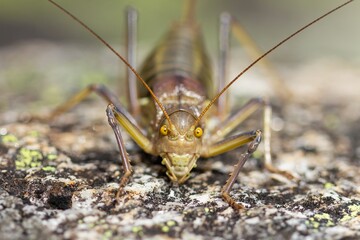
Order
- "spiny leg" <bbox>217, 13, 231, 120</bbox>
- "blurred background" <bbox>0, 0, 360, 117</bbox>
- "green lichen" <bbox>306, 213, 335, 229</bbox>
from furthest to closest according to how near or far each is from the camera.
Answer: "blurred background" <bbox>0, 0, 360, 117</bbox> → "spiny leg" <bbox>217, 13, 231, 120</bbox> → "green lichen" <bbox>306, 213, 335, 229</bbox>

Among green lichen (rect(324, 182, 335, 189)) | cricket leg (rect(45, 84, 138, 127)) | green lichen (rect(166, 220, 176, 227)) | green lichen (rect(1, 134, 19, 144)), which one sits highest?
cricket leg (rect(45, 84, 138, 127))

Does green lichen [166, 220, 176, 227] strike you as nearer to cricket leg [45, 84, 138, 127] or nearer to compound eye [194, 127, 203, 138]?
compound eye [194, 127, 203, 138]

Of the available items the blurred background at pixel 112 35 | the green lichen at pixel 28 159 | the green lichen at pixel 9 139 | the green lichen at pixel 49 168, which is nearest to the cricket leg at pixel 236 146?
the green lichen at pixel 49 168

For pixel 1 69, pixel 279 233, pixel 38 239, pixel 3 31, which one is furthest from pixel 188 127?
pixel 3 31

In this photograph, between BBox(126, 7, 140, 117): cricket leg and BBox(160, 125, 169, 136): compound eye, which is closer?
BBox(160, 125, 169, 136): compound eye

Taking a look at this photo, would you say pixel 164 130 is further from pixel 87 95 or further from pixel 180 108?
pixel 87 95

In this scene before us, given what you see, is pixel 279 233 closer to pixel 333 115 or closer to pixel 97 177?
pixel 97 177

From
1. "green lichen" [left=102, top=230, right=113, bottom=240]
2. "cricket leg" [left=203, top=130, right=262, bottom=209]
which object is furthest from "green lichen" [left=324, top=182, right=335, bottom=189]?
"green lichen" [left=102, top=230, right=113, bottom=240]
